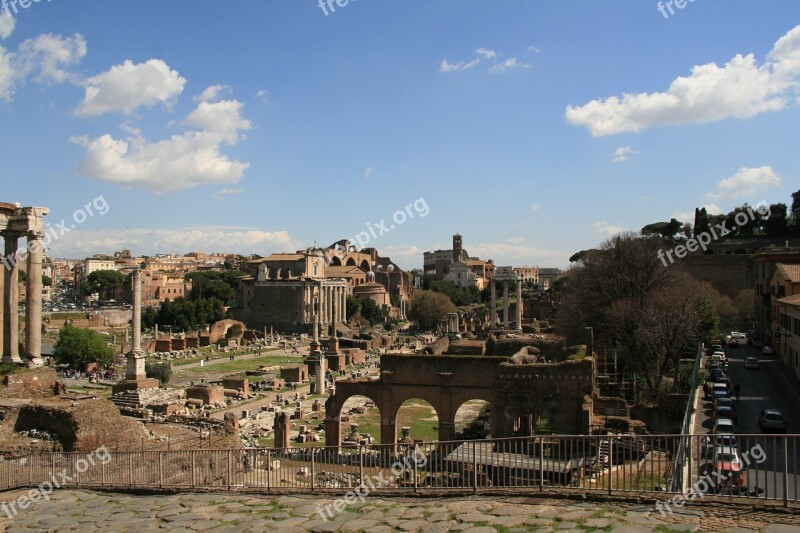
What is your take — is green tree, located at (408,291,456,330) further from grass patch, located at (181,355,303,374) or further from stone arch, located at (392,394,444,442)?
stone arch, located at (392,394,444,442)

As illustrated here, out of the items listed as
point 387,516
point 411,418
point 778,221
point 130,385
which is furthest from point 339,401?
point 778,221

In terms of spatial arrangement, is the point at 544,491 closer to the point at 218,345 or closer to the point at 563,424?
the point at 563,424

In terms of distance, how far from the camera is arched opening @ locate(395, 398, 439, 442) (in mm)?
28484

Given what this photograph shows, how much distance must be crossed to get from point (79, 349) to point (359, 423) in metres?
29.6

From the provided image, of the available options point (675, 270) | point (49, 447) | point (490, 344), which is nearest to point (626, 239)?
point (675, 270)

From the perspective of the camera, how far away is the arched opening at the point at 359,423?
1092 inches

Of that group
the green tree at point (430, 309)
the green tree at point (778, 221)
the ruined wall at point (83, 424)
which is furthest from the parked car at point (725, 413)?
the green tree at point (430, 309)

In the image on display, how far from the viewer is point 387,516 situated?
779 centimetres

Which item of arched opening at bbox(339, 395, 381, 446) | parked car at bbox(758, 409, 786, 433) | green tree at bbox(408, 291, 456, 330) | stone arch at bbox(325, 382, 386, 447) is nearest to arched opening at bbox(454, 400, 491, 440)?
Result: arched opening at bbox(339, 395, 381, 446)

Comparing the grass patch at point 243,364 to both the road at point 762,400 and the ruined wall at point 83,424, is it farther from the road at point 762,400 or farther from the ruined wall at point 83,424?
the road at point 762,400

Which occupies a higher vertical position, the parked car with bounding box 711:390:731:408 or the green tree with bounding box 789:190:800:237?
the green tree with bounding box 789:190:800:237

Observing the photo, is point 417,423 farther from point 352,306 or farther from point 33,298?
point 352,306

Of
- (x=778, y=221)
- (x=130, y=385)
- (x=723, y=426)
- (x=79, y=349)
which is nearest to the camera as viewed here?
(x=723, y=426)

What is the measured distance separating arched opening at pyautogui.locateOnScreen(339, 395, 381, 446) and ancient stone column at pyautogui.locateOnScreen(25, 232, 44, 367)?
445 inches
